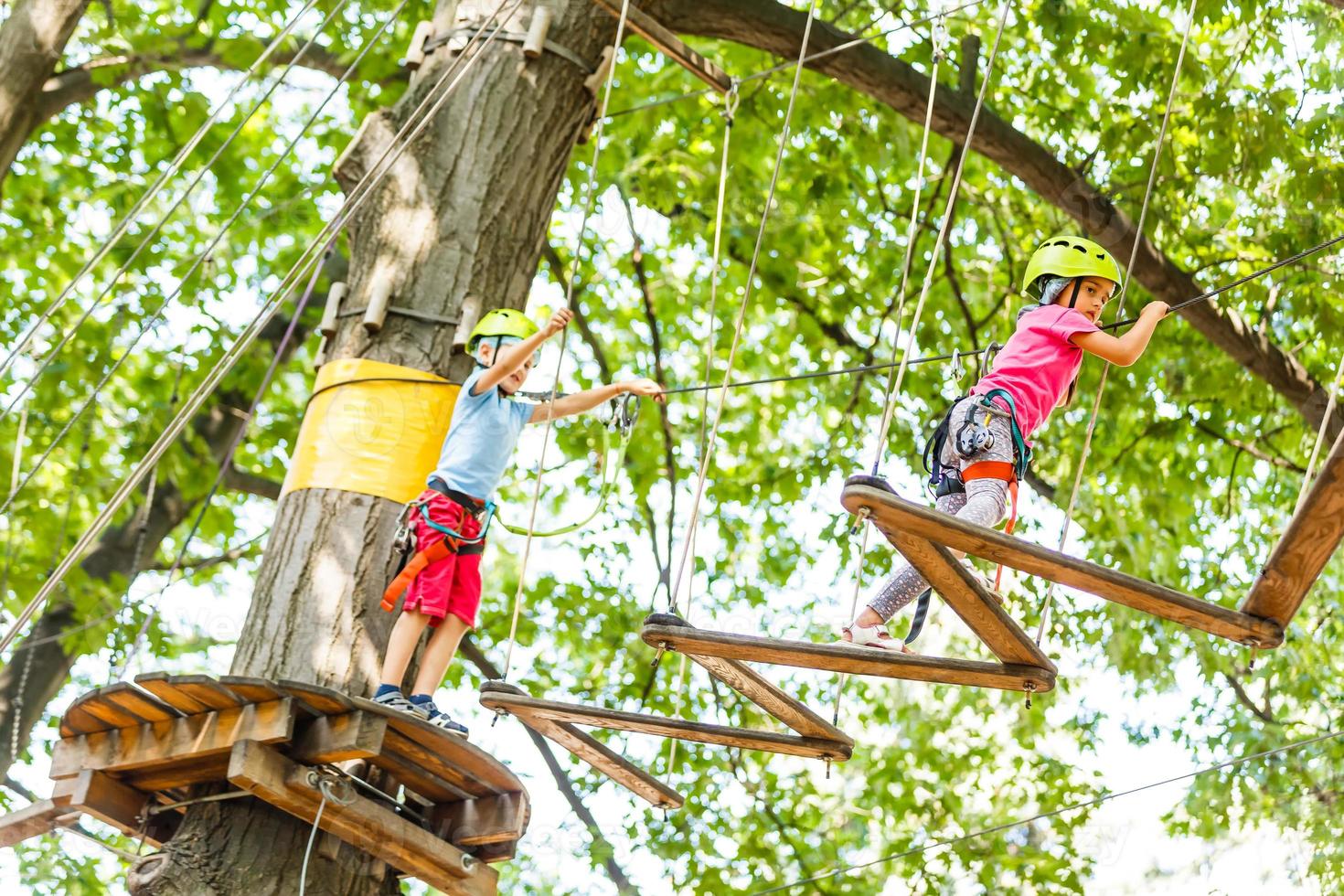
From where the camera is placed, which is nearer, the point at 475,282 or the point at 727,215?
the point at 475,282

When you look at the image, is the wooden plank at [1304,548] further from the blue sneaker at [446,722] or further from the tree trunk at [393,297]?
the tree trunk at [393,297]

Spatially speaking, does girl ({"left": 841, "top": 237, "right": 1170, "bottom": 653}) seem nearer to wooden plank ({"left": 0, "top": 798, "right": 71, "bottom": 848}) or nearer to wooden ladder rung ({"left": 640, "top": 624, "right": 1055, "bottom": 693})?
wooden ladder rung ({"left": 640, "top": 624, "right": 1055, "bottom": 693})

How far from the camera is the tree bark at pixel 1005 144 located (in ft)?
18.4

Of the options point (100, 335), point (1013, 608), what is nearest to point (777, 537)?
point (1013, 608)

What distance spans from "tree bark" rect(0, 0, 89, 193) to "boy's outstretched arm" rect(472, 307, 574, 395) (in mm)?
2631

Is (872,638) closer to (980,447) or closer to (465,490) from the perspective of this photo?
(980,447)

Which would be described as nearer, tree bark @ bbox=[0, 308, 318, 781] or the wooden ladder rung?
the wooden ladder rung

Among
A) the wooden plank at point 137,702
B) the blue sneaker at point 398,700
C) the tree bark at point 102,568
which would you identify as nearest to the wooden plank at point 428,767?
the blue sneaker at point 398,700

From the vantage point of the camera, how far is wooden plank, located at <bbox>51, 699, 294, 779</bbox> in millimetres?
3625

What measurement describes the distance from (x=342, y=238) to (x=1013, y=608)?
14.9ft

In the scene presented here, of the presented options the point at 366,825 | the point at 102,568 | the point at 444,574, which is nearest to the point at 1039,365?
the point at 444,574

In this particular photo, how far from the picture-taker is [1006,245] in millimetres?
7660

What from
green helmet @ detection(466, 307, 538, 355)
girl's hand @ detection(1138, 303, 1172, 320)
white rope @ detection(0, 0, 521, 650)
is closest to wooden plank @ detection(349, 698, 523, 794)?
white rope @ detection(0, 0, 521, 650)

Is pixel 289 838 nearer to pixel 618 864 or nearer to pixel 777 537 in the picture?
pixel 618 864
